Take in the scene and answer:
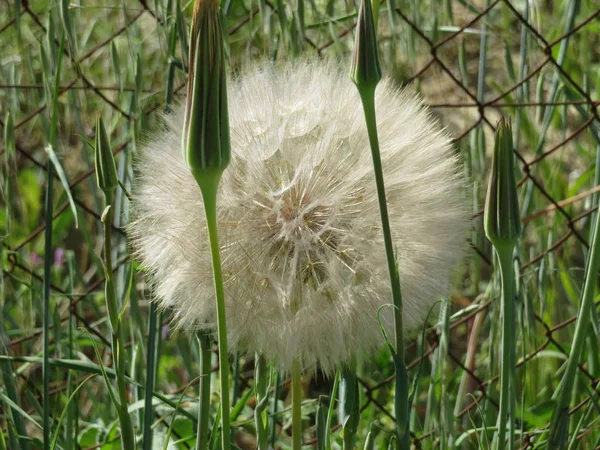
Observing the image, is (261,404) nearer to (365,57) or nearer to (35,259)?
(365,57)

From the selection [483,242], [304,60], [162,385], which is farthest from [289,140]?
[162,385]

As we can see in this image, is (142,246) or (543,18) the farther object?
(543,18)

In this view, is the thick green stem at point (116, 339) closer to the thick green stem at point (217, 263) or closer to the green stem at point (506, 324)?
the thick green stem at point (217, 263)

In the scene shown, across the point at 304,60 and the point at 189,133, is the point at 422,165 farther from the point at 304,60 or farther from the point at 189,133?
the point at 189,133

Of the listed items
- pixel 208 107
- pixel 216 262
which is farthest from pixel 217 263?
pixel 208 107

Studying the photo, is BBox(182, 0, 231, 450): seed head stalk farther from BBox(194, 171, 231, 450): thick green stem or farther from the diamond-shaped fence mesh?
the diamond-shaped fence mesh

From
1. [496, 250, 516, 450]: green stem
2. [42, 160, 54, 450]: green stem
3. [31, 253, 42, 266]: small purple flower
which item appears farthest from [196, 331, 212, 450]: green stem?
[31, 253, 42, 266]: small purple flower
